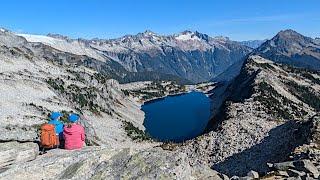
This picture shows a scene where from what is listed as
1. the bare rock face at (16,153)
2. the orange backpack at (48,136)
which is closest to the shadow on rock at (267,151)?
the orange backpack at (48,136)

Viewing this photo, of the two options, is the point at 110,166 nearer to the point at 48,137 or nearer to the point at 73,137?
the point at 73,137

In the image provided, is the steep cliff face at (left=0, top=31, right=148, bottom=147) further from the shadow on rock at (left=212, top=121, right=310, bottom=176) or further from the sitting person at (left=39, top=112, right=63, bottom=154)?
the sitting person at (left=39, top=112, right=63, bottom=154)

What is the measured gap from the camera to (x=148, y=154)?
23.7 m

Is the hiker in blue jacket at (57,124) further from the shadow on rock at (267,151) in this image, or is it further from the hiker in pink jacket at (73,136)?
the shadow on rock at (267,151)

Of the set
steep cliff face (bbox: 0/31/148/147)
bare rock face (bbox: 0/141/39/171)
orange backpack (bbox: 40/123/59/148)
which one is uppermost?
orange backpack (bbox: 40/123/59/148)

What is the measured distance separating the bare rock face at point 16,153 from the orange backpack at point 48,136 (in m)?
0.60

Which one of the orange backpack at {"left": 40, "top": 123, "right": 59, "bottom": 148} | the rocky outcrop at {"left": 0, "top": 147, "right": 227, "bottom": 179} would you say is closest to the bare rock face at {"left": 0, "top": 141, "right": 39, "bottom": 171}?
the orange backpack at {"left": 40, "top": 123, "right": 59, "bottom": 148}

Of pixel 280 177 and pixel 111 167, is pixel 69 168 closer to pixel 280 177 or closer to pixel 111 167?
pixel 111 167

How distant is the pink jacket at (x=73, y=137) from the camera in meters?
28.1

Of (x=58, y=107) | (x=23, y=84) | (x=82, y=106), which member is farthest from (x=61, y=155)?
(x=82, y=106)

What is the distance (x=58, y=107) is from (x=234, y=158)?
272 ft

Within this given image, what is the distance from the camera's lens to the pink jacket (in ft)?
92.2

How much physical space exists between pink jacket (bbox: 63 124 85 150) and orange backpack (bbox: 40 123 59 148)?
0.74 m

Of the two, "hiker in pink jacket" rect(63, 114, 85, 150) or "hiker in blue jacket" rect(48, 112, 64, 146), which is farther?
"hiker in blue jacket" rect(48, 112, 64, 146)
